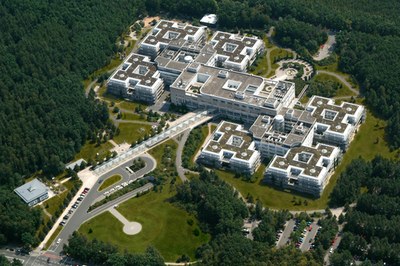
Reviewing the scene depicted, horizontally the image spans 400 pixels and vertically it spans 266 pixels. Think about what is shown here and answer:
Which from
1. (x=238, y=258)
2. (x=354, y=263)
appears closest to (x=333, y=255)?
(x=354, y=263)

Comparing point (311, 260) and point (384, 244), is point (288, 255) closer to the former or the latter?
point (311, 260)

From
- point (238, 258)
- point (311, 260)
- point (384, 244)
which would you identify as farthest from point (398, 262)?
point (238, 258)

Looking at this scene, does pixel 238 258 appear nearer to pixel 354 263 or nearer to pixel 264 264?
pixel 264 264

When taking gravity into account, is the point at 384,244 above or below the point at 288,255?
above

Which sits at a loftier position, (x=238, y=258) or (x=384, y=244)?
(x=384, y=244)

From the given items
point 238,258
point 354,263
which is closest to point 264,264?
point 238,258

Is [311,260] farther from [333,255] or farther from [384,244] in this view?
[384,244]
